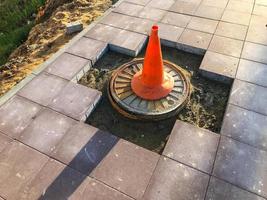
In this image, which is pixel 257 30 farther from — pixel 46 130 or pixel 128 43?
pixel 46 130

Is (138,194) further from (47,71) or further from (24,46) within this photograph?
(24,46)

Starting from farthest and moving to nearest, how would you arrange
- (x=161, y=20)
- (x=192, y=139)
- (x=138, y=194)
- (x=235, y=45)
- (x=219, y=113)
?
(x=161, y=20)
(x=235, y=45)
(x=219, y=113)
(x=192, y=139)
(x=138, y=194)

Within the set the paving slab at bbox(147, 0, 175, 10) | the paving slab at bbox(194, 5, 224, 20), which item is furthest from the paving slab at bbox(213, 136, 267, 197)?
the paving slab at bbox(147, 0, 175, 10)

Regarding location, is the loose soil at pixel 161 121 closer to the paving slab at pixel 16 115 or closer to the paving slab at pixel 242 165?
the paving slab at pixel 242 165

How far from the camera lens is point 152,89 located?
371cm

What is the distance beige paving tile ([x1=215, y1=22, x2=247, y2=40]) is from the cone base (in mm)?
1718

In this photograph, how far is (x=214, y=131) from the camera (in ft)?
11.2

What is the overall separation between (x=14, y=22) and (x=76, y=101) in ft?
13.5

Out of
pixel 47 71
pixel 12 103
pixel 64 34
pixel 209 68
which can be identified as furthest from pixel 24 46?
pixel 209 68

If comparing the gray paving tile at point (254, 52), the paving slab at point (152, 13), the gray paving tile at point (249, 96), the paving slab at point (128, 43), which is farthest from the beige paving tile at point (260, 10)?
the paving slab at point (128, 43)

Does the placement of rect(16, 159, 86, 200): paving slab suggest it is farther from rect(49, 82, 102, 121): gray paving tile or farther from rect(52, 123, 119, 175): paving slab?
rect(49, 82, 102, 121): gray paving tile

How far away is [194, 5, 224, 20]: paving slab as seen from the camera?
206 inches

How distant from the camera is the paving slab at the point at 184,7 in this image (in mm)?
5395

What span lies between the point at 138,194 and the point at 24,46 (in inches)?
161
